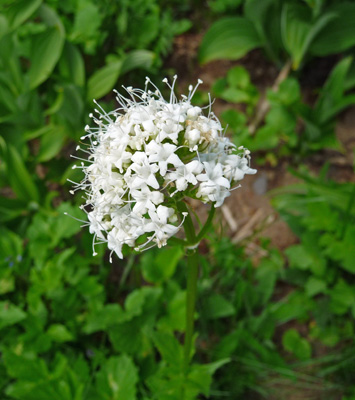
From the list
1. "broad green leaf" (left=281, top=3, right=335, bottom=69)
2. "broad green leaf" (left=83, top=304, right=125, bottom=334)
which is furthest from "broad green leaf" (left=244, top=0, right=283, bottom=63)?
"broad green leaf" (left=83, top=304, right=125, bottom=334)

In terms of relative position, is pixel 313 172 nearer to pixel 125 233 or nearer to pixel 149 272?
pixel 149 272

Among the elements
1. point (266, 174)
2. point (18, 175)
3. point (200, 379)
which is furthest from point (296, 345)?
point (18, 175)

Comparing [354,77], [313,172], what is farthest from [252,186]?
[354,77]

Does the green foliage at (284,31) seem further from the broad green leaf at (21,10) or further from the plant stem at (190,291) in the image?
the plant stem at (190,291)

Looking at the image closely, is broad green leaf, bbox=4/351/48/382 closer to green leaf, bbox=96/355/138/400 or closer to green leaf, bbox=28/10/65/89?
green leaf, bbox=96/355/138/400

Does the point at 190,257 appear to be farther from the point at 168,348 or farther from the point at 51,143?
the point at 51,143
